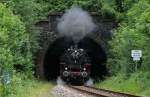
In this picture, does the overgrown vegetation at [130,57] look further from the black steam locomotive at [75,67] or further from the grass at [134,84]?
the black steam locomotive at [75,67]

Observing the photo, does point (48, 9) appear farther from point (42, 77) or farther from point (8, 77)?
point (8, 77)

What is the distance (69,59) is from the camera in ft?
137

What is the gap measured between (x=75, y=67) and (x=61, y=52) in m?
8.42

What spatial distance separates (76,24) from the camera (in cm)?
4428

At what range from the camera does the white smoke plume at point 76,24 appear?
43750 millimetres

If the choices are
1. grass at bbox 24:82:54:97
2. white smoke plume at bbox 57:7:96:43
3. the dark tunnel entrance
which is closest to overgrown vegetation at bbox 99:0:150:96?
white smoke plume at bbox 57:7:96:43

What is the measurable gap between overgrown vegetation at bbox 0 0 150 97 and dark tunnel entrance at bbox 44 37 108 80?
119 inches

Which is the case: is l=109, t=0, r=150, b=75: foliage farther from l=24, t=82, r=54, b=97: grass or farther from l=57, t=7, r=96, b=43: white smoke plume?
l=24, t=82, r=54, b=97: grass

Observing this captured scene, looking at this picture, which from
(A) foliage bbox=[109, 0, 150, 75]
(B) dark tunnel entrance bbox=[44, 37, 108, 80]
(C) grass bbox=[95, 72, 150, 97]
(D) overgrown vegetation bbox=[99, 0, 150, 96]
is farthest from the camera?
(B) dark tunnel entrance bbox=[44, 37, 108, 80]

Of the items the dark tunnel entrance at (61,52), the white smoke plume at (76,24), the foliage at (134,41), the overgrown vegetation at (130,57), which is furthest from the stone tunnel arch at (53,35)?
the foliage at (134,41)

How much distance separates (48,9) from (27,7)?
36.0 ft

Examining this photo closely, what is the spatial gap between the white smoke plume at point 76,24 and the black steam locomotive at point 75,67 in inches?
95.6

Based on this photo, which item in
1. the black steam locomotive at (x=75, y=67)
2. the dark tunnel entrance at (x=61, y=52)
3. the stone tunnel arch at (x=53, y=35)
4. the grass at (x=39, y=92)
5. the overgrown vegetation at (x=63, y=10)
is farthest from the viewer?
the dark tunnel entrance at (x=61, y=52)

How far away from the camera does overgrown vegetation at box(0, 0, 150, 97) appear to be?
2273 cm
